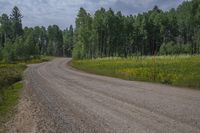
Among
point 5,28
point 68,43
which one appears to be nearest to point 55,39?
point 68,43

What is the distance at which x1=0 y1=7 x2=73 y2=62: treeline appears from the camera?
A: 11612cm

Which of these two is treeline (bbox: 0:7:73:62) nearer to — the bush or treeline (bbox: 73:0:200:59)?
treeline (bbox: 73:0:200:59)

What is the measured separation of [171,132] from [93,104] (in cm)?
→ 676

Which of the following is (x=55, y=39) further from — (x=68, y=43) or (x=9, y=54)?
(x=9, y=54)

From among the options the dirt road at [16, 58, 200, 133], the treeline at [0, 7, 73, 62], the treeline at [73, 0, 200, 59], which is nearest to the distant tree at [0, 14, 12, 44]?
the treeline at [0, 7, 73, 62]

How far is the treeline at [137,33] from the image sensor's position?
100 metres

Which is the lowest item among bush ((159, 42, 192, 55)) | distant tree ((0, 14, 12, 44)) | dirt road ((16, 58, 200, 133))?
Answer: dirt road ((16, 58, 200, 133))

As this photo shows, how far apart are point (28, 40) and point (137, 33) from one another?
3629 cm

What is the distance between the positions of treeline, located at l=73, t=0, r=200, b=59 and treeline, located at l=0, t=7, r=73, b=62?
65.3 feet

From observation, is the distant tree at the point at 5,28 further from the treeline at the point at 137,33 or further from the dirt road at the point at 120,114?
the dirt road at the point at 120,114

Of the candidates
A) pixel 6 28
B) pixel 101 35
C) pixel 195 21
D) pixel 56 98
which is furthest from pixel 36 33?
pixel 56 98

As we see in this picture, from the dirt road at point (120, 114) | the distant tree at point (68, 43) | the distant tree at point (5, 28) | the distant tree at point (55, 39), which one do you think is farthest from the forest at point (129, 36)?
the dirt road at point (120, 114)

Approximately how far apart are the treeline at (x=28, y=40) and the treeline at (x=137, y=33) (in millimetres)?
19905

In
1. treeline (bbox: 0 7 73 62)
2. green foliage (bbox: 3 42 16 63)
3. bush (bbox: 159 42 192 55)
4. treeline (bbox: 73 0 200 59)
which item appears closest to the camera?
treeline (bbox: 73 0 200 59)
